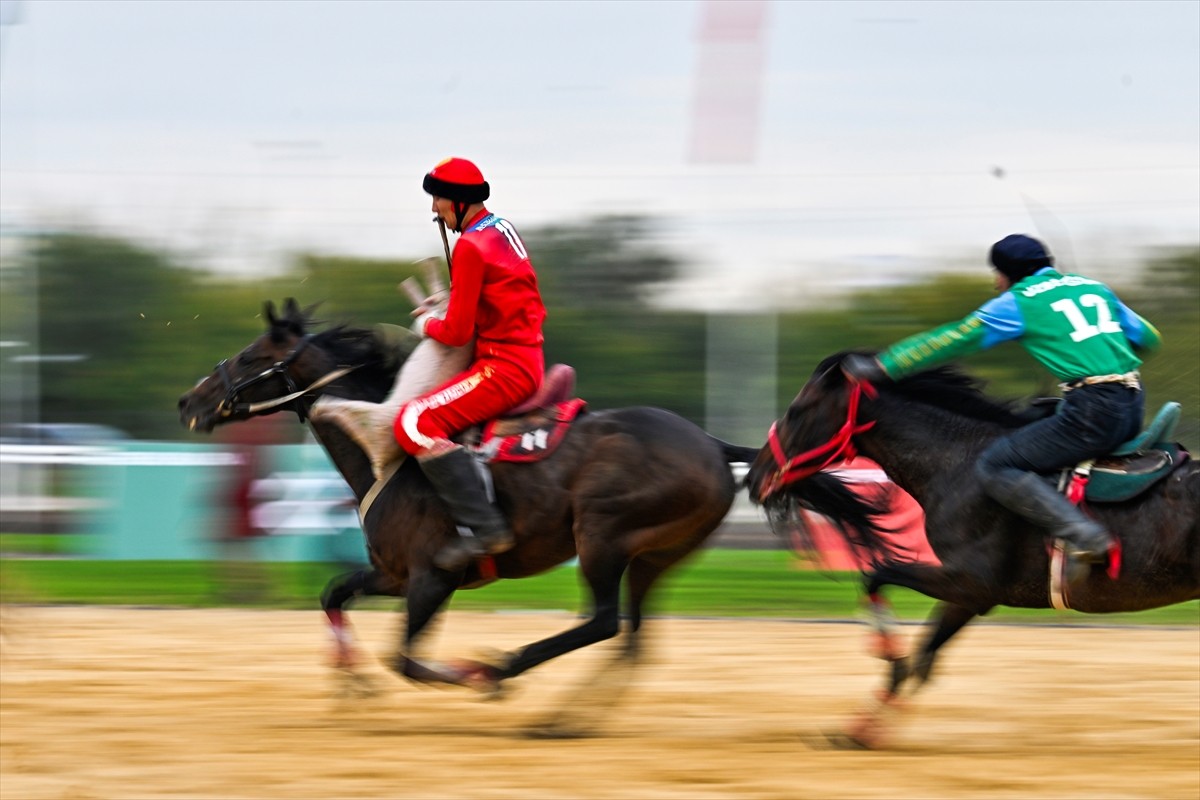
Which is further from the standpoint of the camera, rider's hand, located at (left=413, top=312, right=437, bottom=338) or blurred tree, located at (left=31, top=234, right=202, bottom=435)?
blurred tree, located at (left=31, top=234, right=202, bottom=435)

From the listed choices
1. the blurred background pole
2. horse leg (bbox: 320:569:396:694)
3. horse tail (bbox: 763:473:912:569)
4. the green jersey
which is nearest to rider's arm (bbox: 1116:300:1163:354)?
the green jersey

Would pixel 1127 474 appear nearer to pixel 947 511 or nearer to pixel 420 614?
pixel 947 511

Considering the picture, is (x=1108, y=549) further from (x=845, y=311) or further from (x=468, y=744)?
(x=845, y=311)

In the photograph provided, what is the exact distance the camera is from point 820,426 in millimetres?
6578

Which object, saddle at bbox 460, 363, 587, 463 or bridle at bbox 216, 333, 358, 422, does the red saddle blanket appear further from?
bridle at bbox 216, 333, 358, 422

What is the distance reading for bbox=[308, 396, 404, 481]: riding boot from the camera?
705cm

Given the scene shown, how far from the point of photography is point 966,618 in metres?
6.55

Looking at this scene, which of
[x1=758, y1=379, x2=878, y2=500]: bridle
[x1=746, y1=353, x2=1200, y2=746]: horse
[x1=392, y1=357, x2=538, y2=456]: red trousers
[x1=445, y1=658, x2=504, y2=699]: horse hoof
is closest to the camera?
[x1=746, y1=353, x2=1200, y2=746]: horse

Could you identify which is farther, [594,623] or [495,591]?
[495,591]

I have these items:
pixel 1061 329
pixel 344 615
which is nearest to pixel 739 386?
pixel 344 615

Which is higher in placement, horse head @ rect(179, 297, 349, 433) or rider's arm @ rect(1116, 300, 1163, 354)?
rider's arm @ rect(1116, 300, 1163, 354)

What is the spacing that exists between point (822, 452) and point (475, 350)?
1637 millimetres

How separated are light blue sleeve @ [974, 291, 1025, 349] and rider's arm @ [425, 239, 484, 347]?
212 centimetres

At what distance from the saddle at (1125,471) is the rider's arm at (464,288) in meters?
2.54
